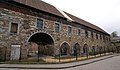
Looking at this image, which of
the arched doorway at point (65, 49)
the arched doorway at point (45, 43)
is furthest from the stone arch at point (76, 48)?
the arched doorway at point (45, 43)

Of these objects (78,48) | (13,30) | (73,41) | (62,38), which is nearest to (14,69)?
(13,30)

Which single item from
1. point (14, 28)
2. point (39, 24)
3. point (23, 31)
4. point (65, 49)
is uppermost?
point (39, 24)

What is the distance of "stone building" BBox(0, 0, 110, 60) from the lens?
16000mm

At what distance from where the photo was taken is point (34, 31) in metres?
18.8

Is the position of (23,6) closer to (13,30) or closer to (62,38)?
(13,30)

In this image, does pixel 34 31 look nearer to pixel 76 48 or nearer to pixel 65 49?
pixel 65 49

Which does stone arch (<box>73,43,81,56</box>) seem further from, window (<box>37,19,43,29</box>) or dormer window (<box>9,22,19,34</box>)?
dormer window (<box>9,22,19,34</box>)

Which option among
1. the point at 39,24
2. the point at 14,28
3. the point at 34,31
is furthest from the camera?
the point at 39,24

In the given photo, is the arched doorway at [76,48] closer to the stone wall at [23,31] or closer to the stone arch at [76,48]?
the stone arch at [76,48]

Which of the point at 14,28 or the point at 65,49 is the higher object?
the point at 14,28

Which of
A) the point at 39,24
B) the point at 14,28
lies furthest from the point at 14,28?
the point at 39,24

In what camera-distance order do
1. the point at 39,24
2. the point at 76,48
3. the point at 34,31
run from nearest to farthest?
the point at 34,31, the point at 39,24, the point at 76,48

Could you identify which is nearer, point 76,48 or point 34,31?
point 34,31

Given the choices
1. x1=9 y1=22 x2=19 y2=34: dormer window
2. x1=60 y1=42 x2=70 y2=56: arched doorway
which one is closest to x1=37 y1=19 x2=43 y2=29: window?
x1=9 y1=22 x2=19 y2=34: dormer window
